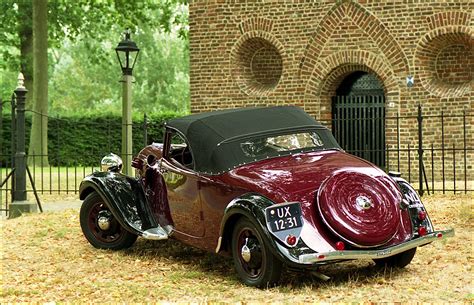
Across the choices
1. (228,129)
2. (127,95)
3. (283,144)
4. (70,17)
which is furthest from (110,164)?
(70,17)

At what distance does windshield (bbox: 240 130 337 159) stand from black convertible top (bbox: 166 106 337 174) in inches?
2.0

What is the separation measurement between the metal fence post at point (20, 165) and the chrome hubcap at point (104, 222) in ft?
11.9

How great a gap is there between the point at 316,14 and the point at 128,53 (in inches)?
205

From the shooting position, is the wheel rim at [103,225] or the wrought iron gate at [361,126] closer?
the wheel rim at [103,225]

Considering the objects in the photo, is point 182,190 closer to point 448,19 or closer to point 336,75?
point 448,19

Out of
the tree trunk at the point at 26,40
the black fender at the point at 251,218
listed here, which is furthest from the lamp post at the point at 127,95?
the tree trunk at the point at 26,40

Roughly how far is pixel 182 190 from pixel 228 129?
0.75m

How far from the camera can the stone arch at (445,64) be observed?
16.6m

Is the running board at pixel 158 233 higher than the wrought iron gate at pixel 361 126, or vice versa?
the wrought iron gate at pixel 361 126

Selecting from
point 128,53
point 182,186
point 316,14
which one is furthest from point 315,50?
point 182,186

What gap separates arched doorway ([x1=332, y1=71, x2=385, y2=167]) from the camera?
17.3 metres

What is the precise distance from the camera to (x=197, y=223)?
7.58 metres

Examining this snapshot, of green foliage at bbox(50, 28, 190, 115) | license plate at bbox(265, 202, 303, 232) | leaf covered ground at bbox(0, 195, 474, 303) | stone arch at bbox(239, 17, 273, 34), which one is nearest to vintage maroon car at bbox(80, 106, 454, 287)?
license plate at bbox(265, 202, 303, 232)

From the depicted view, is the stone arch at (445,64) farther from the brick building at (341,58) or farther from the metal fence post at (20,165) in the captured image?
the metal fence post at (20,165)
